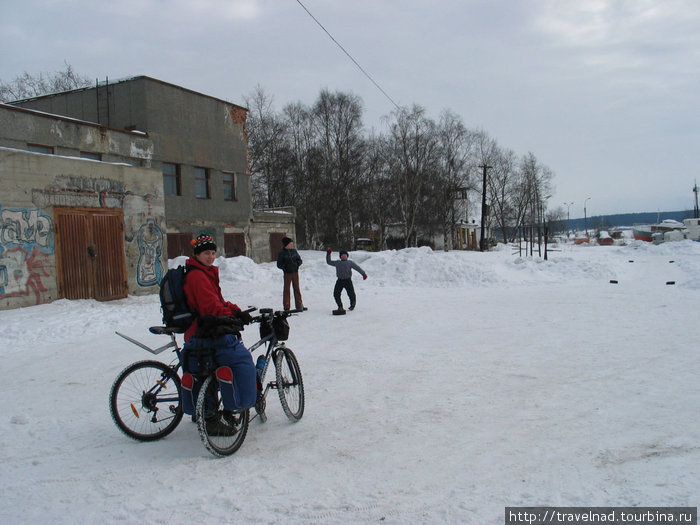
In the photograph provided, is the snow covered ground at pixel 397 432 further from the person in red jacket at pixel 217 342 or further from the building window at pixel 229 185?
the building window at pixel 229 185

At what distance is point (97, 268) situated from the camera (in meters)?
14.2

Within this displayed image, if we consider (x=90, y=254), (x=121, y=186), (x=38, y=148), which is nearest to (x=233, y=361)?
(x=90, y=254)

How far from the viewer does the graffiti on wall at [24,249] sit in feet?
39.2

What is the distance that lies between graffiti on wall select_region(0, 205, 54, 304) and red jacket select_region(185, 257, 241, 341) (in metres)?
10.1

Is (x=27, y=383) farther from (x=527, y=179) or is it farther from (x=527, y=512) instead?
(x=527, y=179)

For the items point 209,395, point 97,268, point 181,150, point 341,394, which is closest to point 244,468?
point 209,395

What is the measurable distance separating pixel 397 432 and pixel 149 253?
13.3 meters

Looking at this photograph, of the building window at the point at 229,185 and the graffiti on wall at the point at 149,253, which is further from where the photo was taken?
the building window at the point at 229,185

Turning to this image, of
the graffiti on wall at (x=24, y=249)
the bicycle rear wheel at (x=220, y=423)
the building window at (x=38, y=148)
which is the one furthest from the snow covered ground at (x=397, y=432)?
the building window at (x=38, y=148)

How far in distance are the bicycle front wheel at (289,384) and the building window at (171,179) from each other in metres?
23.7

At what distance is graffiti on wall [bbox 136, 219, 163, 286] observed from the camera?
15594mm

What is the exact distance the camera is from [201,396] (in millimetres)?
4082

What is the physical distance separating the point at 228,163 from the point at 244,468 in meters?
28.3

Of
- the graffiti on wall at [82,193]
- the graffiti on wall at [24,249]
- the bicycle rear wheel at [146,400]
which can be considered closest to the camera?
the bicycle rear wheel at [146,400]
